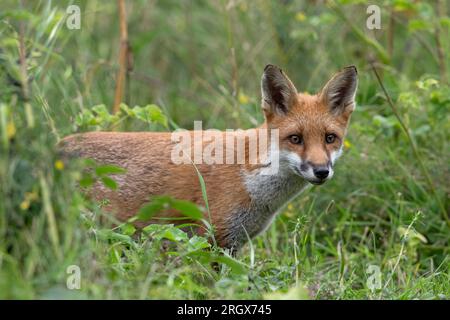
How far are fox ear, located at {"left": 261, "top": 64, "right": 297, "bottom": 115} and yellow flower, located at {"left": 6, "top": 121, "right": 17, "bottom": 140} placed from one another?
244 centimetres

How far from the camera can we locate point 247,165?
20.3 ft

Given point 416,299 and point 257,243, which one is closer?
point 416,299

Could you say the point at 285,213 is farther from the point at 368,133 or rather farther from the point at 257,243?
the point at 368,133

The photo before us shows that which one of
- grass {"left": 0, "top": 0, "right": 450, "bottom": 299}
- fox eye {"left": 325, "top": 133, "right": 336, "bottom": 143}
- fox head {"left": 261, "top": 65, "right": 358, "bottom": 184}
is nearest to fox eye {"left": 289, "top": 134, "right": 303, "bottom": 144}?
fox head {"left": 261, "top": 65, "right": 358, "bottom": 184}

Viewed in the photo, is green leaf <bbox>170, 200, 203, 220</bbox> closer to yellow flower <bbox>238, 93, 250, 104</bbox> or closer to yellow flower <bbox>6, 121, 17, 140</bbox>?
yellow flower <bbox>6, 121, 17, 140</bbox>

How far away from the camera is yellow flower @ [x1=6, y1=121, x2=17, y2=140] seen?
13.8 feet

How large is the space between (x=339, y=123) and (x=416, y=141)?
2160 millimetres

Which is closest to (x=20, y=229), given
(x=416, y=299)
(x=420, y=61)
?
(x=416, y=299)

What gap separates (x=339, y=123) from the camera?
6.22 meters

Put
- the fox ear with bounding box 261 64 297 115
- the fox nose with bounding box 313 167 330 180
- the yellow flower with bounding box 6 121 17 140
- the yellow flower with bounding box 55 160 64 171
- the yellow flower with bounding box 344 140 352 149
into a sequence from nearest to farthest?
1. the yellow flower with bounding box 6 121 17 140
2. the yellow flower with bounding box 55 160 64 171
3. the fox nose with bounding box 313 167 330 180
4. the fox ear with bounding box 261 64 297 115
5. the yellow flower with bounding box 344 140 352 149

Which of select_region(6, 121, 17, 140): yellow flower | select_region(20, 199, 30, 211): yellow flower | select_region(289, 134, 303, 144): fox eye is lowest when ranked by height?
select_region(20, 199, 30, 211): yellow flower

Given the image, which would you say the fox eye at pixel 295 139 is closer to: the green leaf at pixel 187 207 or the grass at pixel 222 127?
the grass at pixel 222 127

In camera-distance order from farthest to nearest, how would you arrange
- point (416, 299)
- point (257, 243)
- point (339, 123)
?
point (257, 243), point (339, 123), point (416, 299)

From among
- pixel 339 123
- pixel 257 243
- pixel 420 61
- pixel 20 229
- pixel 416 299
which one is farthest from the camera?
pixel 420 61
